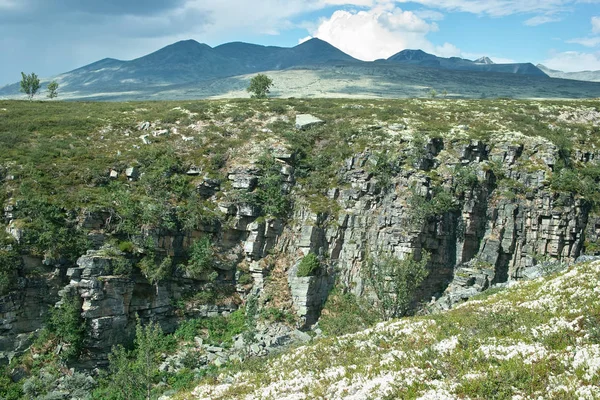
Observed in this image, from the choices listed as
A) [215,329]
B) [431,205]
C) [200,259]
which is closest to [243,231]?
[200,259]

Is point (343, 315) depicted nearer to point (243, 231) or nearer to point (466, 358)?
point (243, 231)

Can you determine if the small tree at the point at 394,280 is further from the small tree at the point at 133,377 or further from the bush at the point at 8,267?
the bush at the point at 8,267

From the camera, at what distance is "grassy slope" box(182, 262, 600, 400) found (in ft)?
49.9

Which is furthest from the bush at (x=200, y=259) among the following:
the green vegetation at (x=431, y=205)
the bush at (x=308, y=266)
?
the green vegetation at (x=431, y=205)

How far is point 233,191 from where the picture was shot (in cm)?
4441

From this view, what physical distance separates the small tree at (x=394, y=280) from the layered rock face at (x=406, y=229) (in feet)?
6.53

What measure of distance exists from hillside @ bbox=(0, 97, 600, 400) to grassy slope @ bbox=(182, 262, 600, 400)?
3.30 metres

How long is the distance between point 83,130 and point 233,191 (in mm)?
20205

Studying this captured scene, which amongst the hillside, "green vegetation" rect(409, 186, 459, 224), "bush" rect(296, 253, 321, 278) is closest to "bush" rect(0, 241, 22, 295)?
the hillside

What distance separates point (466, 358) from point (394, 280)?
2043cm

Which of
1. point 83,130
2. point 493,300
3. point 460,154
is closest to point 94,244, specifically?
point 83,130

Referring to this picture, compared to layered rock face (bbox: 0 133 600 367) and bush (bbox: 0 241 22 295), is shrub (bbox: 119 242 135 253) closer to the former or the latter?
layered rock face (bbox: 0 133 600 367)

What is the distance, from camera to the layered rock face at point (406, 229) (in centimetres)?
4141

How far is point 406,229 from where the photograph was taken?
42.1 m
